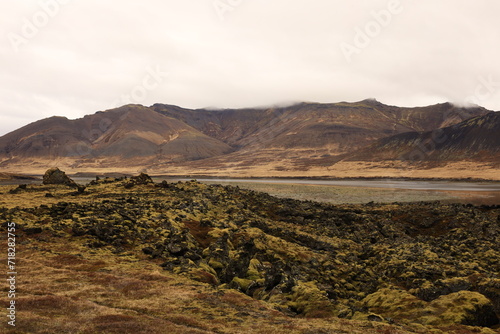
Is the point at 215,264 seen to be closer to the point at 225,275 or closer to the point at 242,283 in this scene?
the point at 225,275

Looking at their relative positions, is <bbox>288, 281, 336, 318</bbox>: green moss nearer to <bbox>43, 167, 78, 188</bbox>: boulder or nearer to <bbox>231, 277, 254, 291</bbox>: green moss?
<bbox>231, 277, 254, 291</bbox>: green moss

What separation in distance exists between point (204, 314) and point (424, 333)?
953cm

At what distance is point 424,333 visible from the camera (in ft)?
45.1

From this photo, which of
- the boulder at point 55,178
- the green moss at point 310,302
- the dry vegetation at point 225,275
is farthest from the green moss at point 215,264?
the boulder at point 55,178

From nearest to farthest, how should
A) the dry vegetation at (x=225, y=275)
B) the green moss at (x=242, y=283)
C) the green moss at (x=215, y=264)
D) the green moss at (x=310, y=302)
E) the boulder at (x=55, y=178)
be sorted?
the dry vegetation at (x=225, y=275) < the green moss at (x=310, y=302) < the green moss at (x=242, y=283) < the green moss at (x=215, y=264) < the boulder at (x=55, y=178)

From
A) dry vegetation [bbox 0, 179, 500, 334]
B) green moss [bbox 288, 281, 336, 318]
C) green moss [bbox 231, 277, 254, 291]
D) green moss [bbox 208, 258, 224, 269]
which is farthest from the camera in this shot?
green moss [bbox 208, 258, 224, 269]

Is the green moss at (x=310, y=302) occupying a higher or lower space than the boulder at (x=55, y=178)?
lower

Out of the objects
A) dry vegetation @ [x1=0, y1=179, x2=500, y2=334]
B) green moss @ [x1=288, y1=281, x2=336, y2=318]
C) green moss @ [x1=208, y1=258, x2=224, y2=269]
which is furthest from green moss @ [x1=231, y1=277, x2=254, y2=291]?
green moss @ [x1=288, y1=281, x2=336, y2=318]

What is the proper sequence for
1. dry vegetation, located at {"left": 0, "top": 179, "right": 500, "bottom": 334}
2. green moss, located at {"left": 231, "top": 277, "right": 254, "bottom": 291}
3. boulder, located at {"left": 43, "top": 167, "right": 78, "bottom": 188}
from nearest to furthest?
dry vegetation, located at {"left": 0, "top": 179, "right": 500, "bottom": 334}
green moss, located at {"left": 231, "top": 277, "right": 254, "bottom": 291}
boulder, located at {"left": 43, "top": 167, "right": 78, "bottom": 188}

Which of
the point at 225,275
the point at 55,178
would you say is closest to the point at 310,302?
the point at 225,275

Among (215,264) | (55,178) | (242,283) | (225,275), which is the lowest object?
(242,283)

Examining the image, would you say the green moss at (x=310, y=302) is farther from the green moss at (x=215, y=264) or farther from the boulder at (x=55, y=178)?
the boulder at (x=55, y=178)

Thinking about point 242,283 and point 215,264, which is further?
point 215,264

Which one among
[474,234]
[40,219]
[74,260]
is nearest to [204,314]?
[74,260]
